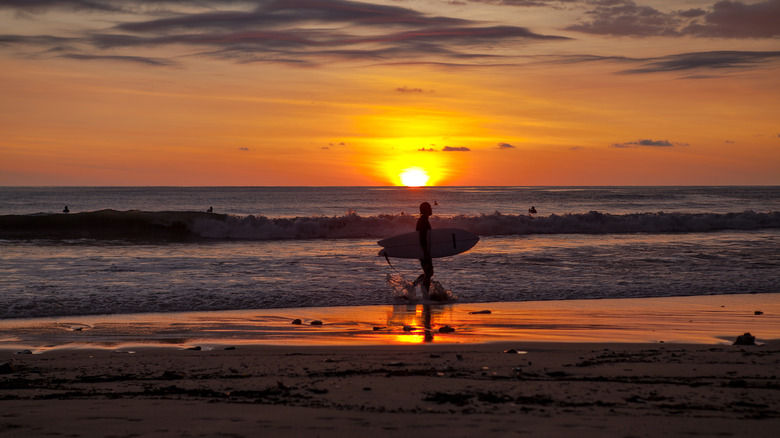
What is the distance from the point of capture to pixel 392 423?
177 inches

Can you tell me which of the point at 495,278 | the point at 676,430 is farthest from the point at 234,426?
the point at 495,278

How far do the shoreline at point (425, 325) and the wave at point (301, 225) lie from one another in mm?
18746

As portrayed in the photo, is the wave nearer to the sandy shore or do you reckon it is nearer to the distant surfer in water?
the distant surfer in water

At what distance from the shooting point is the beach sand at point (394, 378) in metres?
4.47

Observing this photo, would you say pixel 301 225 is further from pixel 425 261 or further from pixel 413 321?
pixel 413 321

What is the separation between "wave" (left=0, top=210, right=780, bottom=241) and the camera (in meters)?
28.8

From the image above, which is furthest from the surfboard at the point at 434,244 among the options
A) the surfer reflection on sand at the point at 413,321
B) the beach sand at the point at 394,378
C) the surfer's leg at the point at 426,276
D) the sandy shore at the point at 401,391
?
the sandy shore at the point at 401,391

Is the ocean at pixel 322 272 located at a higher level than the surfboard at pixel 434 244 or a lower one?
lower

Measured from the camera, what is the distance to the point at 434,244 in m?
15.6

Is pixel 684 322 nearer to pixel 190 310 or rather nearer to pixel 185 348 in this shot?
pixel 185 348

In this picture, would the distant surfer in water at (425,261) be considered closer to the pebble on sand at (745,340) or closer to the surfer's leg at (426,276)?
the surfer's leg at (426,276)

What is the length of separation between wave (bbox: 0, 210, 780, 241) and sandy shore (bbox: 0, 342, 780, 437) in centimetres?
2246

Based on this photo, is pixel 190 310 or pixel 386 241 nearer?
pixel 190 310

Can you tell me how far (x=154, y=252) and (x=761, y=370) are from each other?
17.5m
